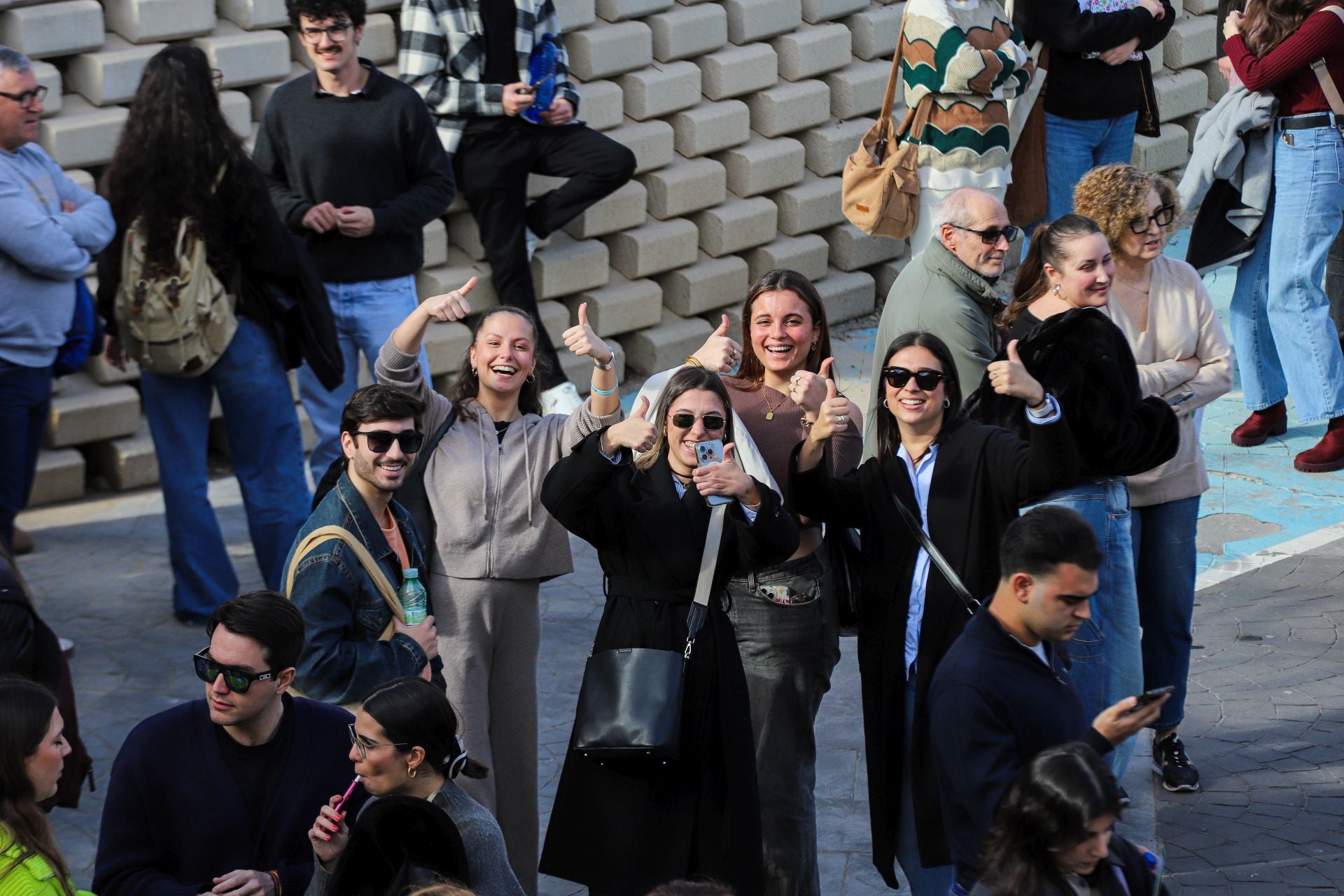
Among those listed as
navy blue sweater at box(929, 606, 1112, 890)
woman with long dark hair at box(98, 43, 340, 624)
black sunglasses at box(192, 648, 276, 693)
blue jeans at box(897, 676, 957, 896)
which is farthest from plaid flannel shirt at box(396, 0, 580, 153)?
navy blue sweater at box(929, 606, 1112, 890)

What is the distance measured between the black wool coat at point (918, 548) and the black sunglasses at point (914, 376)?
0.52 ft

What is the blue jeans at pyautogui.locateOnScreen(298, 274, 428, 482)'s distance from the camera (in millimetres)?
7816

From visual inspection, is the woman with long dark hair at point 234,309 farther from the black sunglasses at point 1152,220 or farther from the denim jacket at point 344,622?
the black sunglasses at point 1152,220

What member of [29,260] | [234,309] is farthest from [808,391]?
[29,260]

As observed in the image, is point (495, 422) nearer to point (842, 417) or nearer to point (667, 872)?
point (842, 417)

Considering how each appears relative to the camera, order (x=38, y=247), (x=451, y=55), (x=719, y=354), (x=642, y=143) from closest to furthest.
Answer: (x=719, y=354) → (x=38, y=247) → (x=451, y=55) → (x=642, y=143)

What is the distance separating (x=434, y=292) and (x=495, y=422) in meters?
3.69

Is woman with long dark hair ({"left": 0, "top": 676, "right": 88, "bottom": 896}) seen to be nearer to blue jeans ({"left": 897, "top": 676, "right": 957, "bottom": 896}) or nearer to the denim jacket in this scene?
the denim jacket

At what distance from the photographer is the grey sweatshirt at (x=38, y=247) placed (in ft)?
21.6

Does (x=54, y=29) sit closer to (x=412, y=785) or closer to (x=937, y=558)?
(x=937, y=558)

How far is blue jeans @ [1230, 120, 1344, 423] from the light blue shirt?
13.9 ft

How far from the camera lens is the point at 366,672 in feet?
15.5

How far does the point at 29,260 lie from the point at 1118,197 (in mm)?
3824

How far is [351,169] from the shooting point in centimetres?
751
